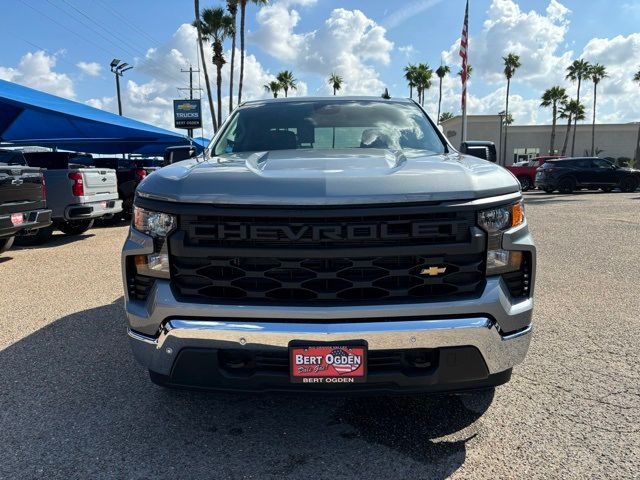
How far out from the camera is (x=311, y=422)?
2.69 metres

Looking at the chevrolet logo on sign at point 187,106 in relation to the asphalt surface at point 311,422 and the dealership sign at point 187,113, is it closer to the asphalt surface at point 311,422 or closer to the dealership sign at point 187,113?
the dealership sign at point 187,113

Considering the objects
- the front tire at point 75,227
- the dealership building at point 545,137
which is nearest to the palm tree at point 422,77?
the dealership building at point 545,137

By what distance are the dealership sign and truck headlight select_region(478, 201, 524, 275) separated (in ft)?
101

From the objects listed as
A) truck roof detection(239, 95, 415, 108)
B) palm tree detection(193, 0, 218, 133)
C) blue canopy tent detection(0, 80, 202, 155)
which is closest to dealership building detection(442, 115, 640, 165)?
palm tree detection(193, 0, 218, 133)

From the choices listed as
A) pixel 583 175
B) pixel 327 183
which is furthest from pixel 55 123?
pixel 583 175

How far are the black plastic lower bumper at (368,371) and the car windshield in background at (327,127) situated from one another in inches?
62.9

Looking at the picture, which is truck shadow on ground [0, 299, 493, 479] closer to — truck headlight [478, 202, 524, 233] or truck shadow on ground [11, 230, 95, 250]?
truck headlight [478, 202, 524, 233]

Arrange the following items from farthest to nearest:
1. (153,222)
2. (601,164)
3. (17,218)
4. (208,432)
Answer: (601,164) → (17,218) → (208,432) → (153,222)

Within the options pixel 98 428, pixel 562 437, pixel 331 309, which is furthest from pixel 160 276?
pixel 562 437

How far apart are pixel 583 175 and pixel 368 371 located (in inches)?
887

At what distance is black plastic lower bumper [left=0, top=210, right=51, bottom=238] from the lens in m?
6.74

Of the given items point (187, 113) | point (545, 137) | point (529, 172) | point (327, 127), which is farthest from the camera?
point (545, 137)

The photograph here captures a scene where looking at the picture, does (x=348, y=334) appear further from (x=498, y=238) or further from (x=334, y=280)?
(x=498, y=238)

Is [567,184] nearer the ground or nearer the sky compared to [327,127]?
nearer the ground
